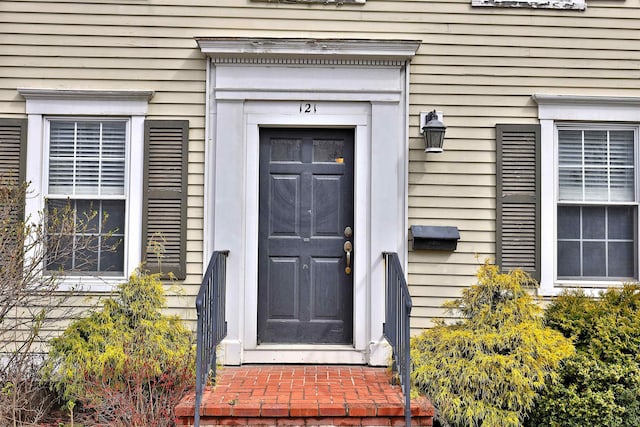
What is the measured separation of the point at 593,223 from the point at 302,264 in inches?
109

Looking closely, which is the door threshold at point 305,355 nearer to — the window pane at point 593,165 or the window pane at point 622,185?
the window pane at point 593,165

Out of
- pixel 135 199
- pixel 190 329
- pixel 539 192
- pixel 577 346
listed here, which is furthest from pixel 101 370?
pixel 539 192

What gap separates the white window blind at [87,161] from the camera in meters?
5.47

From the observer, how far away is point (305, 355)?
533 centimetres

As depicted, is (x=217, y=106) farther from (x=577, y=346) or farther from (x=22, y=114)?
(x=577, y=346)

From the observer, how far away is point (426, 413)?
4168 millimetres

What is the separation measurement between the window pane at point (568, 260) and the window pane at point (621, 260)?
324 mm

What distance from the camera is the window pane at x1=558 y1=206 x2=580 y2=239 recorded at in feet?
18.4

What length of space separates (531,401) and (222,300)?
2534 millimetres

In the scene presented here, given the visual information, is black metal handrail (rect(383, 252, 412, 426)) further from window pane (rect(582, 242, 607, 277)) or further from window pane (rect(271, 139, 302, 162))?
window pane (rect(582, 242, 607, 277))

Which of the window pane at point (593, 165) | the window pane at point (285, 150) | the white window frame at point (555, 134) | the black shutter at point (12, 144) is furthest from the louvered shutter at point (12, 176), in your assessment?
the window pane at point (593, 165)

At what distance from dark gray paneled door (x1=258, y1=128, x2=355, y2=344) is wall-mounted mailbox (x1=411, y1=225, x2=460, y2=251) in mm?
615

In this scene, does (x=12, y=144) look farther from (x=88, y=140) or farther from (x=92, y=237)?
Result: (x=92, y=237)

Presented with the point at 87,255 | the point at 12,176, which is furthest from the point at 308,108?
the point at 12,176
